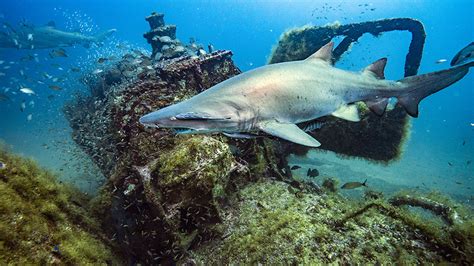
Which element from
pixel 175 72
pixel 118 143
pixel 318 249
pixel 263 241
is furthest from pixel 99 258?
pixel 175 72

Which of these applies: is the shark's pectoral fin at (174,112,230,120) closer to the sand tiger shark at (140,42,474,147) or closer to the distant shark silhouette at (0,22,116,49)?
the sand tiger shark at (140,42,474,147)

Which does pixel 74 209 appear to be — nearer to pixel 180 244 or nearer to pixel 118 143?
pixel 118 143

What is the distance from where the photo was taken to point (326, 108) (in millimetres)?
3803

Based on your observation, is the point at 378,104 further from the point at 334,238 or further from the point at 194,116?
the point at 194,116

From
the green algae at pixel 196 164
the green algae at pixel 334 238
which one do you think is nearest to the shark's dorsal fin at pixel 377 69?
the green algae at pixel 334 238

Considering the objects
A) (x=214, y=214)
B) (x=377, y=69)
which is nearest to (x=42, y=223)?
(x=214, y=214)

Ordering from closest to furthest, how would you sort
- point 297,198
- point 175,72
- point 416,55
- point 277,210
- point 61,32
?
point 277,210, point 297,198, point 175,72, point 416,55, point 61,32

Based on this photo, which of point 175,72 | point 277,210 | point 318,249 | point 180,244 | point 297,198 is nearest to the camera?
point 318,249

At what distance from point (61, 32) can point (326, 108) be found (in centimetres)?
3202

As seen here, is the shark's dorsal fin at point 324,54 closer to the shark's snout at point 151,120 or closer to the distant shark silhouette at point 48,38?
the shark's snout at point 151,120

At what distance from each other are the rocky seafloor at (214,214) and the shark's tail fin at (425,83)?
1.72 meters

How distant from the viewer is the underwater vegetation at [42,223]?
3334 millimetres

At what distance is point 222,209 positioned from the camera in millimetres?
4758

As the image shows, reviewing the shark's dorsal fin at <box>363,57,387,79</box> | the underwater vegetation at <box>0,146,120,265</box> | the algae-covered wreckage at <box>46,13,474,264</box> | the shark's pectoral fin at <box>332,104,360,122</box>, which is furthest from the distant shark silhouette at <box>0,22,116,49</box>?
the shark's pectoral fin at <box>332,104,360,122</box>
